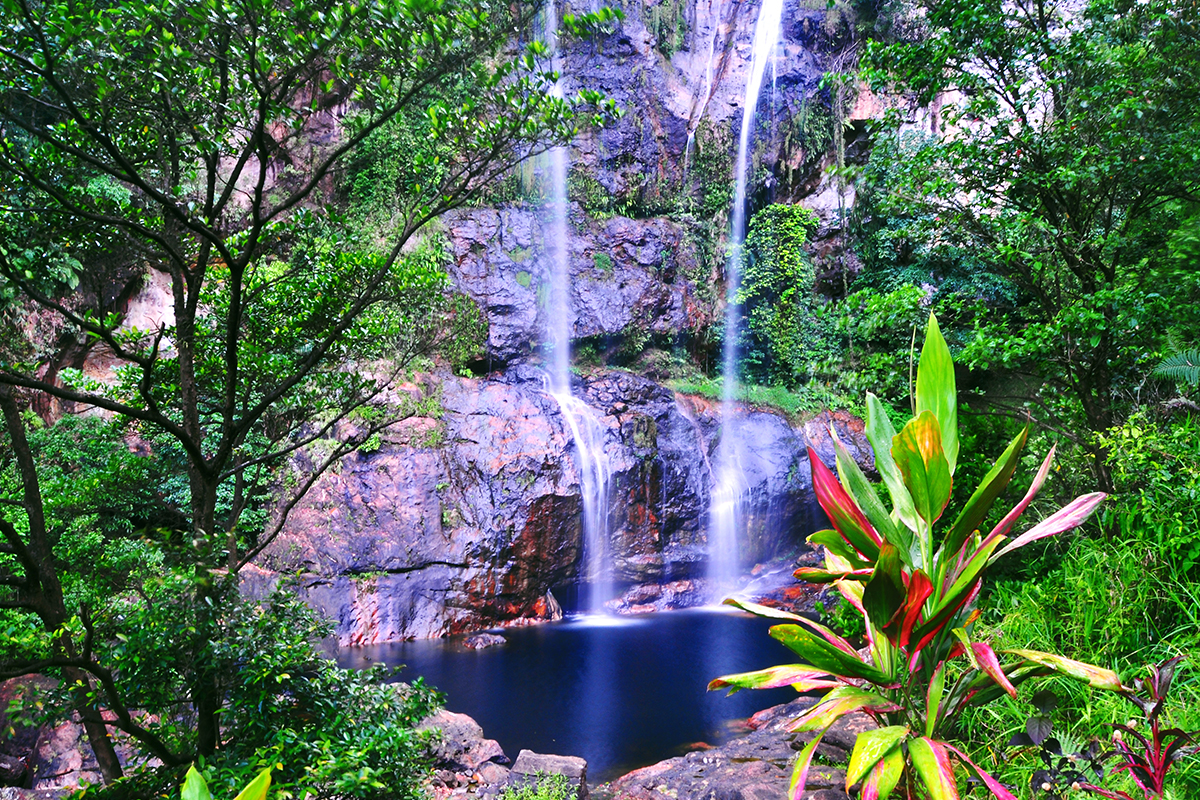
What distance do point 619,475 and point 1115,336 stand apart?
8.19m

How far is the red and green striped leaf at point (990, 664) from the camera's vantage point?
5.28 feet

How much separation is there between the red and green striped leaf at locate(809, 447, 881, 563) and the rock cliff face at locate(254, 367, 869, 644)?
26.2 ft

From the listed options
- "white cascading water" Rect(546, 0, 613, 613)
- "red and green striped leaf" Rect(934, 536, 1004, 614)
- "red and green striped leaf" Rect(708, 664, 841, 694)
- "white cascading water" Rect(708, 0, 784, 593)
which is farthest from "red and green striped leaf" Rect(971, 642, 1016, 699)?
"white cascading water" Rect(708, 0, 784, 593)

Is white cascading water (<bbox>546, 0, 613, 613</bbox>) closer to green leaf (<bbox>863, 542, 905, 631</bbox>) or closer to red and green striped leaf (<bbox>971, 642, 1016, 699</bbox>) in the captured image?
green leaf (<bbox>863, 542, 905, 631</bbox>)

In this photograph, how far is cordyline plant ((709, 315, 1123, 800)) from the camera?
5.85ft

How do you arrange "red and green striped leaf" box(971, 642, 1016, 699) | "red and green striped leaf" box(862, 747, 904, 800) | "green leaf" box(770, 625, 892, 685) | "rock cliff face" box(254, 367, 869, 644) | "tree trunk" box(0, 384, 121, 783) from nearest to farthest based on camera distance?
1. "red and green striped leaf" box(971, 642, 1016, 699)
2. "red and green striped leaf" box(862, 747, 904, 800)
3. "green leaf" box(770, 625, 892, 685)
4. "tree trunk" box(0, 384, 121, 783)
5. "rock cliff face" box(254, 367, 869, 644)

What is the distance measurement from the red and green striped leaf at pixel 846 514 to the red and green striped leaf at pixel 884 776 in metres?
0.61

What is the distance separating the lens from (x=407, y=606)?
9.34m

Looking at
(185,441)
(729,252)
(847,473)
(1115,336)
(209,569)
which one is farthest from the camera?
(729,252)

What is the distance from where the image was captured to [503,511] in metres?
10.4

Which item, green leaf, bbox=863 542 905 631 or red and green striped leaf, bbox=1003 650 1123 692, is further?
green leaf, bbox=863 542 905 631

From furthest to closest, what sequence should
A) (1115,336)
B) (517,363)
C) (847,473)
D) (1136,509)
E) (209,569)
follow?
(517,363) < (1115,336) < (1136,509) < (209,569) < (847,473)

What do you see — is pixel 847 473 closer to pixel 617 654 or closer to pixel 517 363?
pixel 617 654

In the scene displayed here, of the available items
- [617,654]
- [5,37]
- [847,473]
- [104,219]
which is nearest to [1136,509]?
[847,473]
